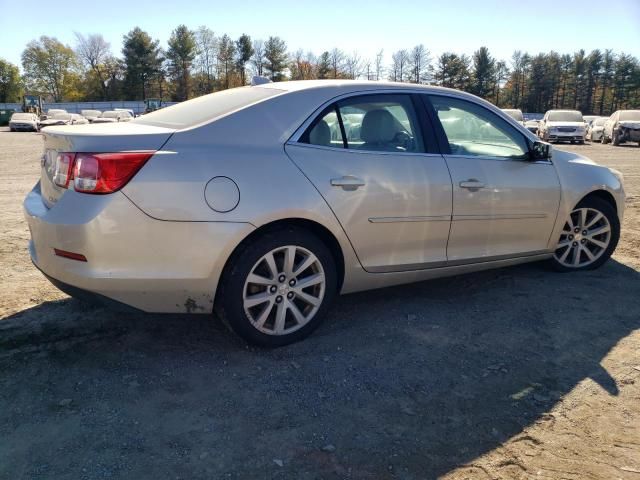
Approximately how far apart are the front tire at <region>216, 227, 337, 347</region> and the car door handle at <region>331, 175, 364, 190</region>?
36 centimetres

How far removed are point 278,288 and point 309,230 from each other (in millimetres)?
406

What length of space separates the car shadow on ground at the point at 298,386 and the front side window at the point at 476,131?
1.18 meters

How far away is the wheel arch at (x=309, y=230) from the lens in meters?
3.05

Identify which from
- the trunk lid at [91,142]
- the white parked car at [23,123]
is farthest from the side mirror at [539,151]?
the white parked car at [23,123]

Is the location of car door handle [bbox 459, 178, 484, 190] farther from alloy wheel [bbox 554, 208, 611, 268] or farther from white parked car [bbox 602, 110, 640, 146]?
white parked car [bbox 602, 110, 640, 146]

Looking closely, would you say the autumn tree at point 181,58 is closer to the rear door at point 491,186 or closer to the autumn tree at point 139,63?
the autumn tree at point 139,63

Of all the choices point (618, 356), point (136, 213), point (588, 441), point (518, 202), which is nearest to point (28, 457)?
point (136, 213)

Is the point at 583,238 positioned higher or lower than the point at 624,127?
lower

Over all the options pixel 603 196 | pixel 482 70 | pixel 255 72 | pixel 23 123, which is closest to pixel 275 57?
pixel 255 72

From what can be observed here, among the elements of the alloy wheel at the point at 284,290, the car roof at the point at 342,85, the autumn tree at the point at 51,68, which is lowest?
the alloy wheel at the point at 284,290

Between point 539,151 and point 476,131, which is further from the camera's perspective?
point 539,151

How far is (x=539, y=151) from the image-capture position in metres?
4.25

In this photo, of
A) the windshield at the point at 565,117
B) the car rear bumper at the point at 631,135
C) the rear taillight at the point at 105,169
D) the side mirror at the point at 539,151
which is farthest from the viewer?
the windshield at the point at 565,117

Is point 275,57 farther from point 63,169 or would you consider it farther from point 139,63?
point 63,169
